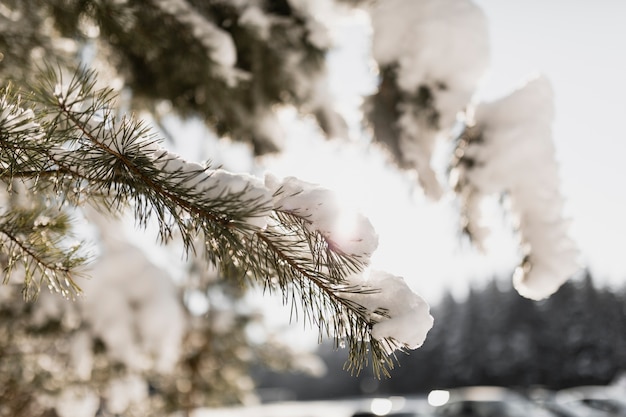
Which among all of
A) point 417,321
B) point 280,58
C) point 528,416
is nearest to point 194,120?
point 280,58

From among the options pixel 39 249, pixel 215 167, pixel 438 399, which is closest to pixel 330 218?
pixel 215 167

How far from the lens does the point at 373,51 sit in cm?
229

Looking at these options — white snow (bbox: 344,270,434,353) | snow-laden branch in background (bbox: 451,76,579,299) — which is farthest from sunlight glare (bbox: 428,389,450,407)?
white snow (bbox: 344,270,434,353)

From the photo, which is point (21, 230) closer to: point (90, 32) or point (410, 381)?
point (90, 32)

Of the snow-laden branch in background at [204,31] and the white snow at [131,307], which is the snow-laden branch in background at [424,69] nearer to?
the snow-laden branch in background at [204,31]

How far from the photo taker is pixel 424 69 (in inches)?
84.3

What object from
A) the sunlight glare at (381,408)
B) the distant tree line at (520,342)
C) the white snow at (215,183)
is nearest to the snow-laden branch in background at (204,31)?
the white snow at (215,183)

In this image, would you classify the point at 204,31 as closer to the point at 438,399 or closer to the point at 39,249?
the point at 39,249

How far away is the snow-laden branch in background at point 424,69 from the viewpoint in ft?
6.68

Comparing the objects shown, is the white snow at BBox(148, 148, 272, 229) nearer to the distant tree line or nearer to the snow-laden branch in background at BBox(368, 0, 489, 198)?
the snow-laden branch in background at BBox(368, 0, 489, 198)

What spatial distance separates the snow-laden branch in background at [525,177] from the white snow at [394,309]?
30.7 inches

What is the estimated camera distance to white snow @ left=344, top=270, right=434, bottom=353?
3.26 feet

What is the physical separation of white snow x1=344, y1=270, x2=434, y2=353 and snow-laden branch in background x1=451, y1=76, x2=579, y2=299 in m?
0.78

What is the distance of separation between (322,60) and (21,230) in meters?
2.18
